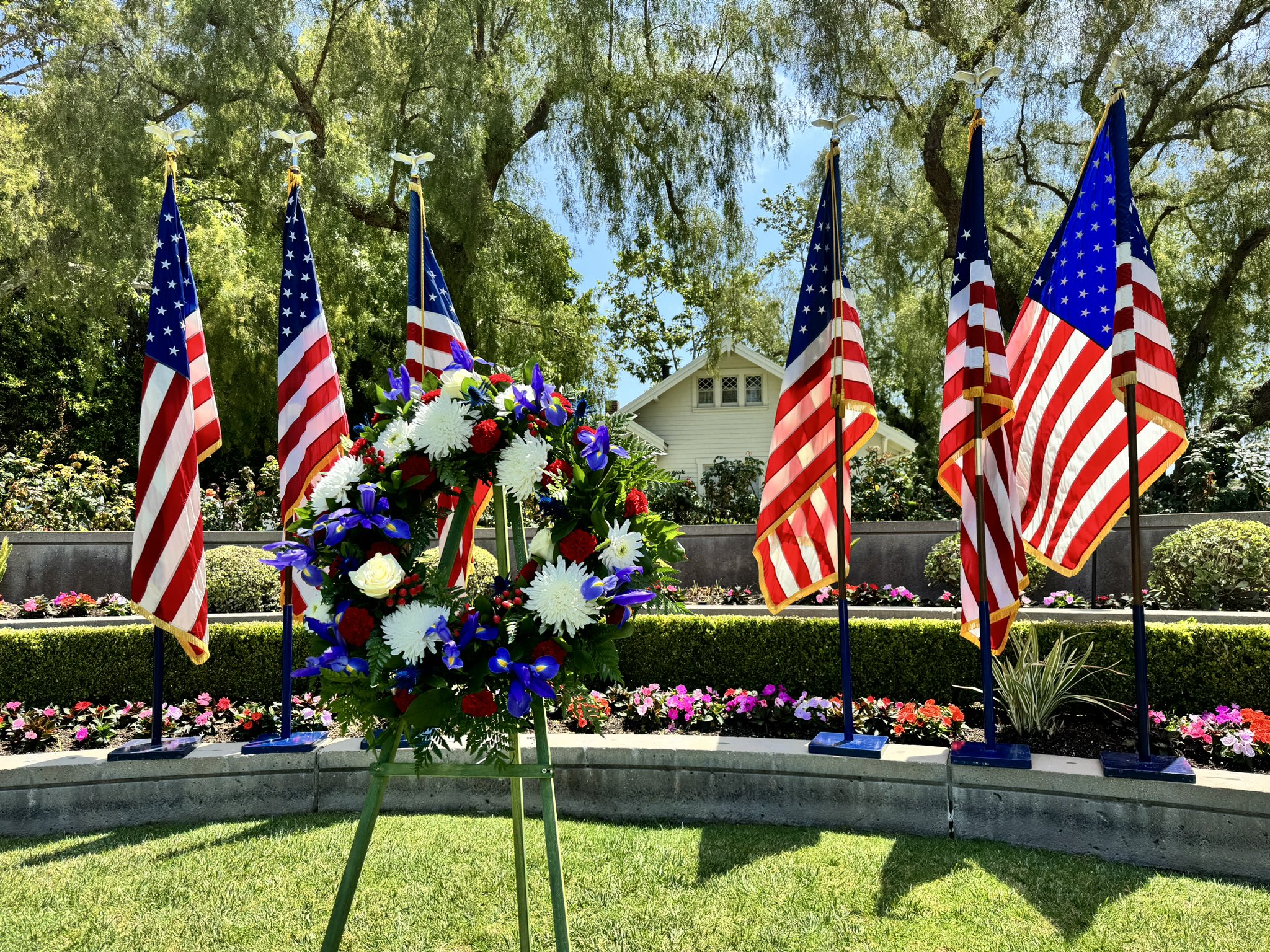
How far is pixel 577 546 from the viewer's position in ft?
8.52

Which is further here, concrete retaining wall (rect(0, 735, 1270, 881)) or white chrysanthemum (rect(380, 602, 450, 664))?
concrete retaining wall (rect(0, 735, 1270, 881))

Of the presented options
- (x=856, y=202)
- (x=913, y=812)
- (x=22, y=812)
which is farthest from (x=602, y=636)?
(x=856, y=202)

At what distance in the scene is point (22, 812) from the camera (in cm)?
482

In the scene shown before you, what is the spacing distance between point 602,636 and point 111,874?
9.97 ft

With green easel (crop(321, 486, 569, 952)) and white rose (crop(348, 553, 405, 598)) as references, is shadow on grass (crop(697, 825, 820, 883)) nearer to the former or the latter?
green easel (crop(321, 486, 569, 952))

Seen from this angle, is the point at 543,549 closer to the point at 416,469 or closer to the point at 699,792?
the point at 416,469

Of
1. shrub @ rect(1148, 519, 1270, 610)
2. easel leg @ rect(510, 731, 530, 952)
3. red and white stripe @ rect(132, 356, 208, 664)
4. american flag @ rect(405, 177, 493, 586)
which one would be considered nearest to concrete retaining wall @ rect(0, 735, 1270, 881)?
red and white stripe @ rect(132, 356, 208, 664)

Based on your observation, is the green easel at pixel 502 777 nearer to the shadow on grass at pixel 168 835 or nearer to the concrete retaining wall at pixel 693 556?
the shadow on grass at pixel 168 835

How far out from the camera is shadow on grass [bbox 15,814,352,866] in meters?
4.32

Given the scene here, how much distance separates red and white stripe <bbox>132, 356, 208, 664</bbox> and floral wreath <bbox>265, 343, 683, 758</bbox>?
2.75 metres

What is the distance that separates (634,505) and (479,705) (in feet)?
2.50

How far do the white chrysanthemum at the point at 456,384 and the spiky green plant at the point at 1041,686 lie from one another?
11.6 feet

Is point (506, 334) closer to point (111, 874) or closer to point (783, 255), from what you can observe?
point (111, 874)

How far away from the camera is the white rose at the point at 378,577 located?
97.7 inches
